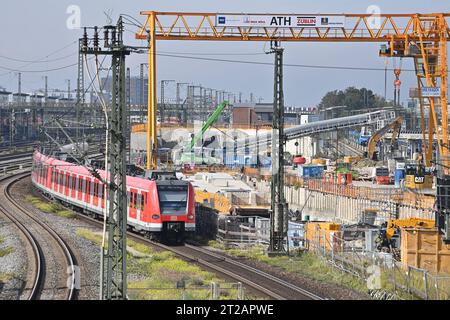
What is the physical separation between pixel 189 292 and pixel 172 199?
11292 millimetres

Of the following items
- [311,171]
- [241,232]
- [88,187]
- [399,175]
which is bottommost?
[241,232]

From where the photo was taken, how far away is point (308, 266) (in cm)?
2561

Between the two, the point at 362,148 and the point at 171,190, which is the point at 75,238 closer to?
the point at 171,190

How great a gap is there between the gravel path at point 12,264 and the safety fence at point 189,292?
9.89 ft

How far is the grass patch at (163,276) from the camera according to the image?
19.6m

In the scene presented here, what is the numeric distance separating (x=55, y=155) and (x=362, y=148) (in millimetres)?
49643

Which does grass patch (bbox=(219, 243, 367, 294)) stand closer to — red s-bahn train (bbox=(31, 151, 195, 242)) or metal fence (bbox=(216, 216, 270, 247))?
metal fence (bbox=(216, 216, 270, 247))

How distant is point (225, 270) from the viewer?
Result: 979 inches

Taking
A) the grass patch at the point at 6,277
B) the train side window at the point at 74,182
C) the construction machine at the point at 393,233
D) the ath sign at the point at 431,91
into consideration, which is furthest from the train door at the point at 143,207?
the ath sign at the point at 431,91

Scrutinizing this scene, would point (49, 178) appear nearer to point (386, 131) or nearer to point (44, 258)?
point (44, 258)

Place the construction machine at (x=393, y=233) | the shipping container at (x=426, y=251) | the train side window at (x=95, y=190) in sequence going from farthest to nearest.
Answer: the train side window at (x=95, y=190)
the construction machine at (x=393, y=233)
the shipping container at (x=426, y=251)

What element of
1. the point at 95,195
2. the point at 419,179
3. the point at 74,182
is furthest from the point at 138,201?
the point at 419,179

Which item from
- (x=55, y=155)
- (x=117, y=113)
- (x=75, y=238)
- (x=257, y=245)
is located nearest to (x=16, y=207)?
(x=55, y=155)

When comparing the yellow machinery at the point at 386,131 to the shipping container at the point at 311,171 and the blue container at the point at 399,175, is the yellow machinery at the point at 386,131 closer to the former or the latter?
the shipping container at the point at 311,171
